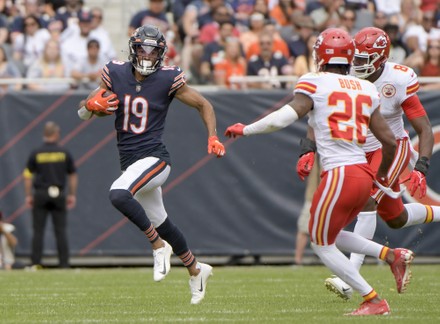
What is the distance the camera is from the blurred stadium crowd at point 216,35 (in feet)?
45.4

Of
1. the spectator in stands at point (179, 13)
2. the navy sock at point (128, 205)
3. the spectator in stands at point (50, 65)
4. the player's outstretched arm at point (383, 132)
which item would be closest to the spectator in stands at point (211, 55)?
the spectator in stands at point (179, 13)

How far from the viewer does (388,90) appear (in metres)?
8.09

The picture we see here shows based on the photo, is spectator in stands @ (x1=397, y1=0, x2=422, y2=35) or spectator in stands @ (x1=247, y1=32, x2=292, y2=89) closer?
spectator in stands @ (x1=247, y1=32, x2=292, y2=89)

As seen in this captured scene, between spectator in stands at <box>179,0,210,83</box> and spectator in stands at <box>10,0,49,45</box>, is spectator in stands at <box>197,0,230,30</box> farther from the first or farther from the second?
spectator in stands at <box>10,0,49,45</box>

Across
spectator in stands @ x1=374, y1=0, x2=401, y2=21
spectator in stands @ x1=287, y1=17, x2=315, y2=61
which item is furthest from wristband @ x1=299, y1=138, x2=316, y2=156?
spectator in stands @ x1=374, y1=0, x2=401, y2=21

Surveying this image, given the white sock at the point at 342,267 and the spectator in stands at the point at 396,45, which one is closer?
the white sock at the point at 342,267

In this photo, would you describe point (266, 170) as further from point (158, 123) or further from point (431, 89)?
point (158, 123)

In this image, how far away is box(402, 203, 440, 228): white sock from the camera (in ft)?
26.6

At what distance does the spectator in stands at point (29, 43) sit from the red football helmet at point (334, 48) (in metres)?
8.30

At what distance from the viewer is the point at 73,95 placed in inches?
526

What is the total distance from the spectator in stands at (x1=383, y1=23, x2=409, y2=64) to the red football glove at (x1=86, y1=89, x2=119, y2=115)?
705 cm

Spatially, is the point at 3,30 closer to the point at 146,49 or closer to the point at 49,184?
the point at 49,184

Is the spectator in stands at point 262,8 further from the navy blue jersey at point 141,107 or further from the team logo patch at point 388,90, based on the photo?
the navy blue jersey at point 141,107

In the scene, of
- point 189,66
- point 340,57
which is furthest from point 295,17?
point 340,57
